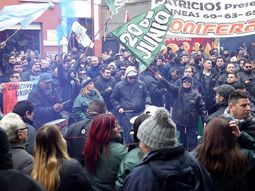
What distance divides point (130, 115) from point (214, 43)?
51.8 ft

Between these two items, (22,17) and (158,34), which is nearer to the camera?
(158,34)

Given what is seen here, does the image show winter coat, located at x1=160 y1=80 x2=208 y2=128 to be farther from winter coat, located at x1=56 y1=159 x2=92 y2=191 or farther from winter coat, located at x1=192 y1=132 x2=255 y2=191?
winter coat, located at x1=56 y1=159 x2=92 y2=191

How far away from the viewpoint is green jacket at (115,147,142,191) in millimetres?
4156

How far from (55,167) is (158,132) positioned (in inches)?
35.0

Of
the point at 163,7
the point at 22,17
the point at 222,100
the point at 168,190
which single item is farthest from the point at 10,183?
the point at 22,17

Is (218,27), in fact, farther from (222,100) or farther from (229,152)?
(229,152)

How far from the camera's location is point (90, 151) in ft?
14.9

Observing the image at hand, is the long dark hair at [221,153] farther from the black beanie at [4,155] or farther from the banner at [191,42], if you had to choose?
the banner at [191,42]

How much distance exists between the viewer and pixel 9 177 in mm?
2869

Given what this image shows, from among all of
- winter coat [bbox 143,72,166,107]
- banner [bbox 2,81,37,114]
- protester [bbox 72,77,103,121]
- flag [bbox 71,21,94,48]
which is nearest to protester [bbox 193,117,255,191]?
protester [bbox 72,77,103,121]

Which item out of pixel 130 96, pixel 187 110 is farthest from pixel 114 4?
pixel 187 110

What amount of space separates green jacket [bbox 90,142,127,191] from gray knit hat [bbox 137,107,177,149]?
108cm

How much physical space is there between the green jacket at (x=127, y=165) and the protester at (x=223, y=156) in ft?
1.56

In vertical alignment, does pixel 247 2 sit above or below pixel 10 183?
above
